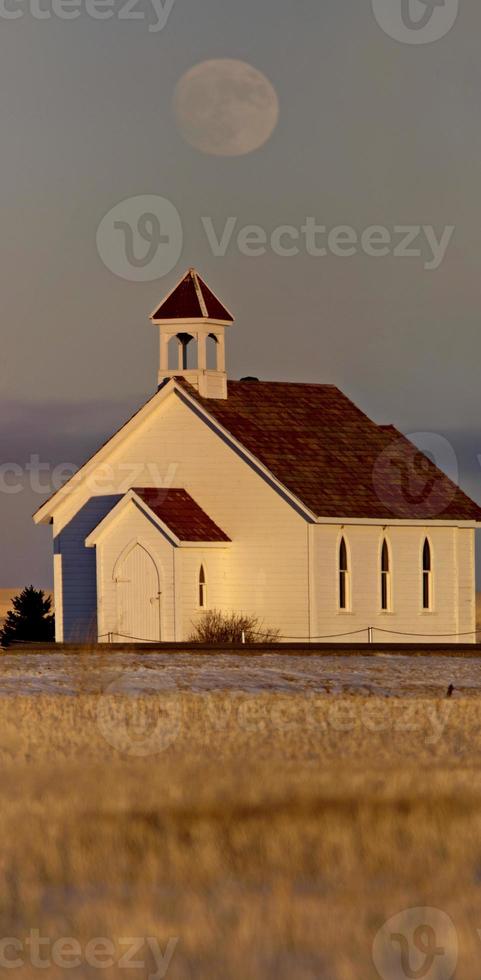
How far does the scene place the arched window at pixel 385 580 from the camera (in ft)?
174

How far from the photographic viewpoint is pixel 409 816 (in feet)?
61.4

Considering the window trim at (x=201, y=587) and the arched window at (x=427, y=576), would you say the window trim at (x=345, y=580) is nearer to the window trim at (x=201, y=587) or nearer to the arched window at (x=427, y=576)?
the arched window at (x=427, y=576)

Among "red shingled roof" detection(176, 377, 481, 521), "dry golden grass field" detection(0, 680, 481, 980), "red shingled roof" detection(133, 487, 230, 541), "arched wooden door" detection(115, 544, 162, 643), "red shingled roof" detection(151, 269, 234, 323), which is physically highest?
"red shingled roof" detection(151, 269, 234, 323)

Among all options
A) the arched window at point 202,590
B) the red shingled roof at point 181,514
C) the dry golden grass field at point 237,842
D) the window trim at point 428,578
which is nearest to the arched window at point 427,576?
the window trim at point 428,578

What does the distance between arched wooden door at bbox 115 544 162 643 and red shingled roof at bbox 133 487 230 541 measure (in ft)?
3.61

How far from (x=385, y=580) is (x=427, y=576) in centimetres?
153

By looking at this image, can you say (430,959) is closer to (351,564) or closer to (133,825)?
(133,825)

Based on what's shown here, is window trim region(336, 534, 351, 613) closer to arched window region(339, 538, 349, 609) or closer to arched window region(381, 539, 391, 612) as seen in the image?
arched window region(339, 538, 349, 609)

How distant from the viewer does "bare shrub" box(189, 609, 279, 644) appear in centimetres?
5088

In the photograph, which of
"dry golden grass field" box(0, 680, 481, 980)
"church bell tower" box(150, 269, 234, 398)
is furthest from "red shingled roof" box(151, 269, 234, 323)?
"dry golden grass field" box(0, 680, 481, 980)

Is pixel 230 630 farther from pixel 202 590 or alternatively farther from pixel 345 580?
pixel 345 580

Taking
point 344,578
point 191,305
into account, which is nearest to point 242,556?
point 344,578

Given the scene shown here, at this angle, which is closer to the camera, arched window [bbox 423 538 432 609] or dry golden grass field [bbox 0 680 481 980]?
dry golden grass field [bbox 0 680 481 980]

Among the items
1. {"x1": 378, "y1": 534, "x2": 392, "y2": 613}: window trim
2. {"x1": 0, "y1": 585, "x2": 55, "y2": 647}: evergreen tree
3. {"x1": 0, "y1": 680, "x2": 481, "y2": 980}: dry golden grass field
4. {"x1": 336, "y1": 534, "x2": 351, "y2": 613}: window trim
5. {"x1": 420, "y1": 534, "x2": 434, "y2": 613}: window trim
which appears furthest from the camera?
{"x1": 0, "y1": 585, "x2": 55, "y2": 647}: evergreen tree
